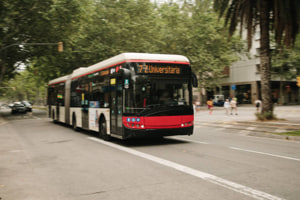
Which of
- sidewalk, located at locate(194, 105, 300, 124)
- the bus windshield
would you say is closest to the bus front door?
the bus windshield

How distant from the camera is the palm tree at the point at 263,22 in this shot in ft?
48.6

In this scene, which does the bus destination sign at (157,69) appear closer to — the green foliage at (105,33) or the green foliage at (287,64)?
the green foliage at (105,33)

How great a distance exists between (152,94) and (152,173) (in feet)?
13.3

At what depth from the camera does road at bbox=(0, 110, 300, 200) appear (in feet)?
16.3

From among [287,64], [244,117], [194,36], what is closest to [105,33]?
[194,36]

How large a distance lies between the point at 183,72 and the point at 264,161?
4.38 meters

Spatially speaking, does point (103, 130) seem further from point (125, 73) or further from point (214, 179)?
point (214, 179)

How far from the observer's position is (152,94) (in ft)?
33.1

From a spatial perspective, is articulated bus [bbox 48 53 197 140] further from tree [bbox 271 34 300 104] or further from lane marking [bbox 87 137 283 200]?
tree [bbox 271 34 300 104]

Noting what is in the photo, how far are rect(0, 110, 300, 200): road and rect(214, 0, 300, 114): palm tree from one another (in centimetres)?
676

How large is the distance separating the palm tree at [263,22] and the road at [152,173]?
22.2 ft

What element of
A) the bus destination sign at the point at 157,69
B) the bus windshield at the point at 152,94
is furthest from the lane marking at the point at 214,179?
the bus destination sign at the point at 157,69

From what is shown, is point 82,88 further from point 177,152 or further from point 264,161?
point 264,161

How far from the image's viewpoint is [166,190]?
5066 millimetres
